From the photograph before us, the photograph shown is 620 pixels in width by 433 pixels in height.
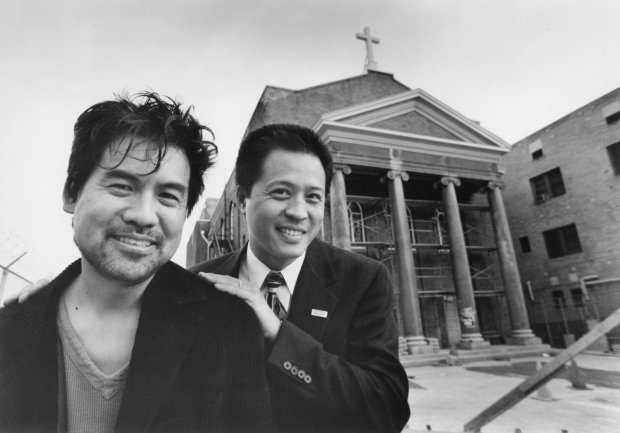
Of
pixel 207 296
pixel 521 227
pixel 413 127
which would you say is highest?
pixel 413 127

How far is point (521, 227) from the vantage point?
18.6 meters

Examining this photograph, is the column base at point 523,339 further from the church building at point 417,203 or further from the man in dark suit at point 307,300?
the man in dark suit at point 307,300

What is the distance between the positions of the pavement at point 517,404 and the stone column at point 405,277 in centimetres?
208

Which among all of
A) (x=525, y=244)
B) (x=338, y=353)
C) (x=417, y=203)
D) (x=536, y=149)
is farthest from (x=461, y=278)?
(x=338, y=353)

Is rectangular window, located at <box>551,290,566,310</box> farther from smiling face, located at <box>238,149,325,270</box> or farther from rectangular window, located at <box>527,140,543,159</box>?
smiling face, located at <box>238,149,325,270</box>

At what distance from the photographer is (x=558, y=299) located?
51.8 feet

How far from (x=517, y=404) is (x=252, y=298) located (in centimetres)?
609

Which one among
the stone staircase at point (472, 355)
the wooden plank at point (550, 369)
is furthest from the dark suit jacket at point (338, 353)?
the stone staircase at point (472, 355)

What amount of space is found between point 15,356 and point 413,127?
14789 mm

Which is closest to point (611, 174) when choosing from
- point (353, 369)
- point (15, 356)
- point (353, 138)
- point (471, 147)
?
point (471, 147)

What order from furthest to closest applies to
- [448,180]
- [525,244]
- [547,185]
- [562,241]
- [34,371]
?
1. [525,244]
2. [547,185]
3. [562,241]
4. [448,180]
5. [34,371]

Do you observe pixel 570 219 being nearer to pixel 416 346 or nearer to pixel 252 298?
pixel 416 346

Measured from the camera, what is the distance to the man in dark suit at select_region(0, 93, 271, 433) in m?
1.28

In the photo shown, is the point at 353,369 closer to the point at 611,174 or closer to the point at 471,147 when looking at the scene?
the point at 471,147
